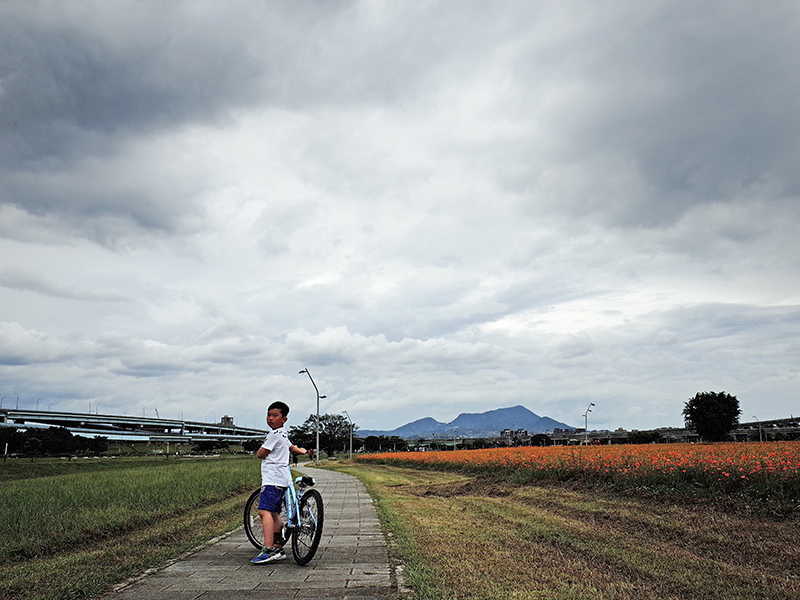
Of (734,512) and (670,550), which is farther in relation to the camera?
(734,512)

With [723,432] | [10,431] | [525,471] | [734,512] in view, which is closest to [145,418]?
[10,431]

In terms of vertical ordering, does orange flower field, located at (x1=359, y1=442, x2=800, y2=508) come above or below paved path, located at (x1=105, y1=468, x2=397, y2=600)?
above

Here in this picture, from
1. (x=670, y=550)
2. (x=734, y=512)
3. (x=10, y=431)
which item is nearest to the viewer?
(x=670, y=550)

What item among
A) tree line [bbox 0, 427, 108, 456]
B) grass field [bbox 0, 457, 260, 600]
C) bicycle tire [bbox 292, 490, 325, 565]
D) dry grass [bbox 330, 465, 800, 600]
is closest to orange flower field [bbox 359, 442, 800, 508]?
dry grass [bbox 330, 465, 800, 600]

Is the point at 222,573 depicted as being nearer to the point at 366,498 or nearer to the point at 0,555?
the point at 0,555

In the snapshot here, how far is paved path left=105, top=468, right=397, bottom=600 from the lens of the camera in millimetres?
5852

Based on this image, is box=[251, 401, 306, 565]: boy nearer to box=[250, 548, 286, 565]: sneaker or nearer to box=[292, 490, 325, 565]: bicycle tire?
box=[250, 548, 286, 565]: sneaker

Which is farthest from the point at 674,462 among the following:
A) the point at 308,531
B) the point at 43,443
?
the point at 43,443

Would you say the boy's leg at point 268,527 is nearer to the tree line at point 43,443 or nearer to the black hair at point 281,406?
the black hair at point 281,406

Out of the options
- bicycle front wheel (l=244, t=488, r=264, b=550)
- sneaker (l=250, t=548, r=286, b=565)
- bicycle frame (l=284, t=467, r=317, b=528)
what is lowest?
sneaker (l=250, t=548, r=286, b=565)

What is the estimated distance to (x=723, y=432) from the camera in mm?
60469

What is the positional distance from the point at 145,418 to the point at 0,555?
158 metres

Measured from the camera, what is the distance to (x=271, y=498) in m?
7.61

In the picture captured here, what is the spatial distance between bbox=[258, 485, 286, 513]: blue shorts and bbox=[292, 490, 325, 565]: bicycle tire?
1.06 feet
